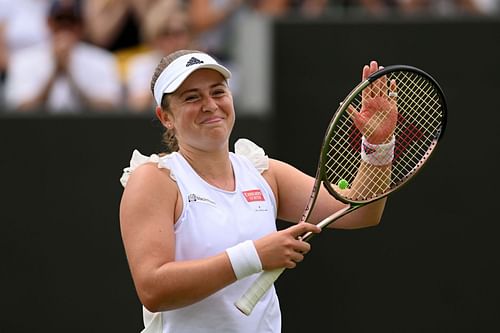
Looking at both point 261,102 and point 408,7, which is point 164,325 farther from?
point 408,7

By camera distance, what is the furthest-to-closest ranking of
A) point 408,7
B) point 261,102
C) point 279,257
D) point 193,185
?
point 408,7
point 261,102
point 193,185
point 279,257

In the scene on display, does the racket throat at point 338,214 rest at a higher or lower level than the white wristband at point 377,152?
lower

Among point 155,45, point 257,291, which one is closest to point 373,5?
point 155,45

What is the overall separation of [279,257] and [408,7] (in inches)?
191

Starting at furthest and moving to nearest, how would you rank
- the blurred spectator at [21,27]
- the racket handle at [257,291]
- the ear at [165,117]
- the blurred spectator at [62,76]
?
the blurred spectator at [21,27] < the blurred spectator at [62,76] < the ear at [165,117] < the racket handle at [257,291]

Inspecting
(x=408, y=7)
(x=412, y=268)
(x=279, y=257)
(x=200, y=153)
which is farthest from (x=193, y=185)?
(x=408, y=7)

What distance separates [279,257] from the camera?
3.32 meters

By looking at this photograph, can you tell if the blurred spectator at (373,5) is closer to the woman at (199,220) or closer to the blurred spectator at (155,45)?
the blurred spectator at (155,45)

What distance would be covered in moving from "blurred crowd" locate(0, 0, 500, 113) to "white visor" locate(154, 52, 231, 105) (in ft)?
8.86

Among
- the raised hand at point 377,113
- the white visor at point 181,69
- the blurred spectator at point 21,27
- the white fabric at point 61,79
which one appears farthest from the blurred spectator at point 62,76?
the raised hand at point 377,113

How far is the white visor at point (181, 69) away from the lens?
348 centimetres

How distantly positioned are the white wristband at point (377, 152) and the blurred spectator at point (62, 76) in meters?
3.27

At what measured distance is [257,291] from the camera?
11.2 feet

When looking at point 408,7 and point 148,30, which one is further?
point 408,7
